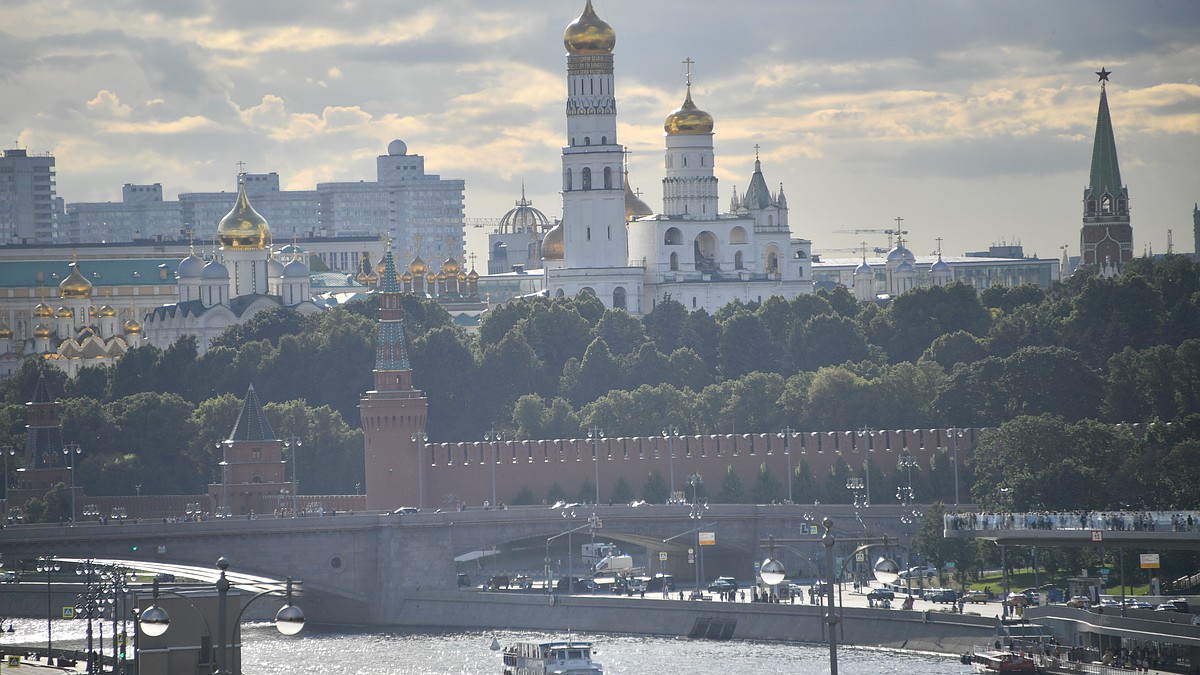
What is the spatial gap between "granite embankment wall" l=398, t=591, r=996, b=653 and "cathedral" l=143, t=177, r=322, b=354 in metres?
72.9

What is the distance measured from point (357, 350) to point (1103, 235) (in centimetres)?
4414

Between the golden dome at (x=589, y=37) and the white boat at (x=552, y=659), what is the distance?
250ft

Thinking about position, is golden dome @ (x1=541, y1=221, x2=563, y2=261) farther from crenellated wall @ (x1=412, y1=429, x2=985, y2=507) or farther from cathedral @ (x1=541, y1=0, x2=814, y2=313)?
crenellated wall @ (x1=412, y1=429, x2=985, y2=507)

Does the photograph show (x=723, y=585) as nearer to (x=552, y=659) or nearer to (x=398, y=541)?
(x=398, y=541)

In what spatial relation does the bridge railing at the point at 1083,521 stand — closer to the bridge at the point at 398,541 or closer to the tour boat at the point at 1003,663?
the tour boat at the point at 1003,663

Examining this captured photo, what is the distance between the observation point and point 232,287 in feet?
609

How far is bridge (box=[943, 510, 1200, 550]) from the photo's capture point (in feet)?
290

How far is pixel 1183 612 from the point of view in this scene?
80.9 metres

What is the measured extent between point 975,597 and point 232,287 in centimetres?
9605

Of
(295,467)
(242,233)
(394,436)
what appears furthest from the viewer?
(242,233)

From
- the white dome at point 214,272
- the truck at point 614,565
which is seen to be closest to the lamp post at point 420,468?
the truck at point 614,565

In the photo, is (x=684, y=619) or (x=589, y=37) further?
(x=589, y=37)

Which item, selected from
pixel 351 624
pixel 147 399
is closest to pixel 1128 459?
pixel 351 624

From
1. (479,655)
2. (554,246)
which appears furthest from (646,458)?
(554,246)
